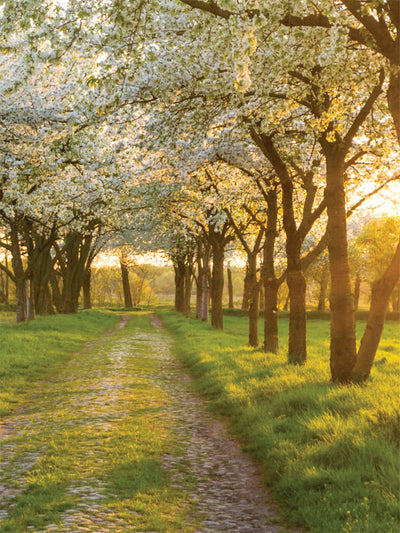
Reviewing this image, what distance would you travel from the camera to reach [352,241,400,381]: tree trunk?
10.8 m

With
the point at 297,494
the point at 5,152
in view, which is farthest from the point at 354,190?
the point at 297,494

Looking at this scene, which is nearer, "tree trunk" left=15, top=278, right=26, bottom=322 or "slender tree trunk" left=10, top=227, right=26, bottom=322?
"slender tree trunk" left=10, top=227, right=26, bottom=322

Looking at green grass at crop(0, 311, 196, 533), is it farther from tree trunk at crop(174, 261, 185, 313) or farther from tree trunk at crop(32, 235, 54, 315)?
tree trunk at crop(174, 261, 185, 313)

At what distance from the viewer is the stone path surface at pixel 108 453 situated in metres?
6.61

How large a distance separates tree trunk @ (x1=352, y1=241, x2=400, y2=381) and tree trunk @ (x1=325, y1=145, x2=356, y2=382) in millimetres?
496

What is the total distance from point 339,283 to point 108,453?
6783 mm

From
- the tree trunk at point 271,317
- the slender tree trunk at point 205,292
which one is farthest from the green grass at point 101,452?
the slender tree trunk at point 205,292

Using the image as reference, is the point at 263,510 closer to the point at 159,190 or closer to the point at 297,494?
the point at 297,494

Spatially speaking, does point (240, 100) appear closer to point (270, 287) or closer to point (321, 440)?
point (321, 440)

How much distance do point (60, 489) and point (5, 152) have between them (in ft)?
66.2

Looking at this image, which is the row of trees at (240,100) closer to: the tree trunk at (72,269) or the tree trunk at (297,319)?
the tree trunk at (297,319)

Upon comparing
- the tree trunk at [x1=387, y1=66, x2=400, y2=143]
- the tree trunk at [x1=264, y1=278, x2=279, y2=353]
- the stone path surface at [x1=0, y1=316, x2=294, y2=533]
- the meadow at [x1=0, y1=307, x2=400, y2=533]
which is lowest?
→ the stone path surface at [x1=0, y1=316, x2=294, y2=533]

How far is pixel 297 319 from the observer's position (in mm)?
17516

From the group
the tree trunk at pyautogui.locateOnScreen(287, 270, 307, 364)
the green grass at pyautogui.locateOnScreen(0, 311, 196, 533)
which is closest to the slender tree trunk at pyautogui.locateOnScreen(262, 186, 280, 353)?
the tree trunk at pyautogui.locateOnScreen(287, 270, 307, 364)
